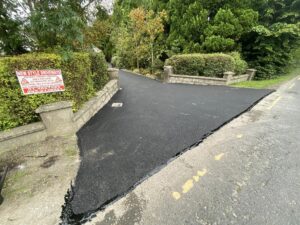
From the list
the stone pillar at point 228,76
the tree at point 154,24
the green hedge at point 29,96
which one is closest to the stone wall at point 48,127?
the green hedge at point 29,96

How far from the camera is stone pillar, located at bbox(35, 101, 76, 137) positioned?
399 cm

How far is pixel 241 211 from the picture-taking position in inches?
87.3

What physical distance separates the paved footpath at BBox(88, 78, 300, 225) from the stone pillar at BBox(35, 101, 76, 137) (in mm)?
2683

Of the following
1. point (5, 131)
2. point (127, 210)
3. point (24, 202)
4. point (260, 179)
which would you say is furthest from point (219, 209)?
point (5, 131)

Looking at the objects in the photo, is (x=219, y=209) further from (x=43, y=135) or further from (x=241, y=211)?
(x=43, y=135)

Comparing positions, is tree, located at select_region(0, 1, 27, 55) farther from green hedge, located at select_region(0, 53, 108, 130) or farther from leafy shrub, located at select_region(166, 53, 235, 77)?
leafy shrub, located at select_region(166, 53, 235, 77)

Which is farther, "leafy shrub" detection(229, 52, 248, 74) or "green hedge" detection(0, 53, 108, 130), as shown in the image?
"leafy shrub" detection(229, 52, 248, 74)

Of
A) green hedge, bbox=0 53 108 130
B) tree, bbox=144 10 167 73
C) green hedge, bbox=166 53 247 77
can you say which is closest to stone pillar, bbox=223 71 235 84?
A: green hedge, bbox=166 53 247 77

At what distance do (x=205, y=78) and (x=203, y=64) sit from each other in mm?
935

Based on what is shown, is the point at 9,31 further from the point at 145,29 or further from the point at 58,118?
the point at 145,29

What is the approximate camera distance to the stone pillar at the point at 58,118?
3.99m

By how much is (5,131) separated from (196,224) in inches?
160

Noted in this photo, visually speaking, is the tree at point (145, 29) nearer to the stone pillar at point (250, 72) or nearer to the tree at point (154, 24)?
the tree at point (154, 24)

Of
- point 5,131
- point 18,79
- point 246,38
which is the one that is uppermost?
point 246,38
